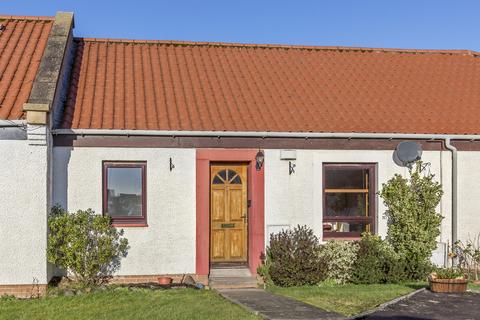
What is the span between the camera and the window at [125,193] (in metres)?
12.8

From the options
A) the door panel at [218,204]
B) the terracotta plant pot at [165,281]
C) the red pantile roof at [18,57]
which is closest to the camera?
the red pantile roof at [18,57]

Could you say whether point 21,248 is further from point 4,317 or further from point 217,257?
point 217,257

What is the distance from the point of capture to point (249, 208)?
13469 mm

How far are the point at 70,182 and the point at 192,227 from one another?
8.29 ft

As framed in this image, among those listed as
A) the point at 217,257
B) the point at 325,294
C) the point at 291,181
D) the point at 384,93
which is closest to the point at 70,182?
the point at 217,257

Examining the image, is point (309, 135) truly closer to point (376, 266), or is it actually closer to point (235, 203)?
point (235, 203)

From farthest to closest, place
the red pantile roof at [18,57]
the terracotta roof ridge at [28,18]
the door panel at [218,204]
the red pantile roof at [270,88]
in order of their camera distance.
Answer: the terracotta roof ridge at [28,18] < the red pantile roof at [270,88] < the door panel at [218,204] < the red pantile roof at [18,57]

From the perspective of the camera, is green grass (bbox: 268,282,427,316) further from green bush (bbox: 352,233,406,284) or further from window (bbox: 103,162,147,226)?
window (bbox: 103,162,147,226)

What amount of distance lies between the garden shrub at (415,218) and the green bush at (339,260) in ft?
3.49

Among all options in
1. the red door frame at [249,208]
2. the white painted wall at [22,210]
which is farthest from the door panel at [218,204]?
the white painted wall at [22,210]

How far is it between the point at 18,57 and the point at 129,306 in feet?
23.2

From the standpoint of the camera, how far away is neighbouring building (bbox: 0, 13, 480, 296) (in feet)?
37.7

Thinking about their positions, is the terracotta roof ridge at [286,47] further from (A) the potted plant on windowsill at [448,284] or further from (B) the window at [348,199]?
(A) the potted plant on windowsill at [448,284]

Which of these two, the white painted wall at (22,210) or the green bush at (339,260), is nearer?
the white painted wall at (22,210)
